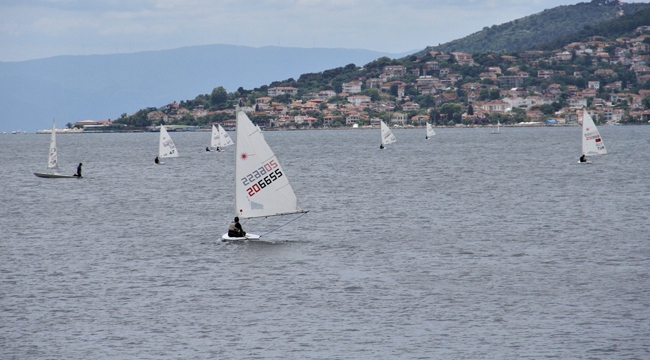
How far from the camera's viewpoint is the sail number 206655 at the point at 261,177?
158 ft

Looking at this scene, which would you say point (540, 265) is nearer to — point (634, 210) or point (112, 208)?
point (634, 210)

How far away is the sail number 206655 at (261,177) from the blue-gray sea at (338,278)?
313cm

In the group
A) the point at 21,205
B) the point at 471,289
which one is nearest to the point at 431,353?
the point at 471,289

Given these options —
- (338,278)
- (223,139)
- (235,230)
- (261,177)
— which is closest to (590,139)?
(235,230)

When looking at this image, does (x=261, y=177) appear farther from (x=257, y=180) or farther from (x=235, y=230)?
(x=235, y=230)

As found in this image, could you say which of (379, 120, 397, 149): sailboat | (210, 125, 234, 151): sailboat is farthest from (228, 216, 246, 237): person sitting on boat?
(379, 120, 397, 149): sailboat

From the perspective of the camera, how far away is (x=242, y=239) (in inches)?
2010

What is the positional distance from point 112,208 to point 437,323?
42748 mm

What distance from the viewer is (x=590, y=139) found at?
10938 centimetres

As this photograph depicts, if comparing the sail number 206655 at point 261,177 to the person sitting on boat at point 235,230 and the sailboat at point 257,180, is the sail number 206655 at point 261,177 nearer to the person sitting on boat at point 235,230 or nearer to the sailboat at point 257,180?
the sailboat at point 257,180

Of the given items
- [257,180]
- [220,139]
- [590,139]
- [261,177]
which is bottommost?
[220,139]

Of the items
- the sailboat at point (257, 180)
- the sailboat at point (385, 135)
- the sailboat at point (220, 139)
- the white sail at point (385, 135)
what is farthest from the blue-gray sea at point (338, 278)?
the white sail at point (385, 135)

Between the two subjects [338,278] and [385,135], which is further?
[385,135]

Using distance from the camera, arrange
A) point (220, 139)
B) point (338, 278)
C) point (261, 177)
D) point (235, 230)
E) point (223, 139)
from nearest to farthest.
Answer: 1. point (338, 278)
2. point (261, 177)
3. point (235, 230)
4. point (220, 139)
5. point (223, 139)
